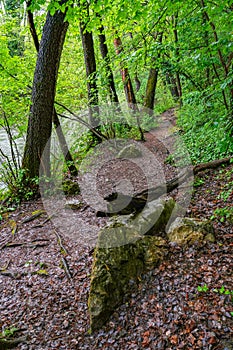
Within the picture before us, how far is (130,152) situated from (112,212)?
4670 mm

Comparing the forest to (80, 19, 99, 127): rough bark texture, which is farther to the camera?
(80, 19, 99, 127): rough bark texture

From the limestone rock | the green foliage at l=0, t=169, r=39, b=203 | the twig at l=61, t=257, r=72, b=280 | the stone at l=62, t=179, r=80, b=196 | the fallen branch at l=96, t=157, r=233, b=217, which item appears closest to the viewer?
the limestone rock

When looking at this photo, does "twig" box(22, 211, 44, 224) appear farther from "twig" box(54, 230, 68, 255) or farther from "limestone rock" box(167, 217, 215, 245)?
"limestone rock" box(167, 217, 215, 245)

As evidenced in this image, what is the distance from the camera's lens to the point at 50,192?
20.5 ft

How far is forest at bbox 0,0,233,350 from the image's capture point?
262 centimetres

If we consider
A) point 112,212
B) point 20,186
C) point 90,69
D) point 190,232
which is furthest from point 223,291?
point 90,69

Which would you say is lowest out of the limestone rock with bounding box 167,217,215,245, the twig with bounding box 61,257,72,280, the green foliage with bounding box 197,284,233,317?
the twig with bounding box 61,257,72,280

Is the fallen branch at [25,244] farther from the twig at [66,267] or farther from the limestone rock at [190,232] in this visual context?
the limestone rock at [190,232]

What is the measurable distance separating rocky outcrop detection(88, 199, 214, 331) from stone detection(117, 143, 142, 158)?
488cm

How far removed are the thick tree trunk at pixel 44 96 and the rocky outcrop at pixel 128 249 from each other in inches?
139

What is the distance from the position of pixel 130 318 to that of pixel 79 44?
11.2 meters

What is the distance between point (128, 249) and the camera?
307 cm

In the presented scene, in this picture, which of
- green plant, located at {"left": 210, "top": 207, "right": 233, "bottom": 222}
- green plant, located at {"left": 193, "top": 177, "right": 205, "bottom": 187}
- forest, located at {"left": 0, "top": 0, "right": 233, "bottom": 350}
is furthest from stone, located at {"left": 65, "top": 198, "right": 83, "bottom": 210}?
green plant, located at {"left": 210, "top": 207, "right": 233, "bottom": 222}

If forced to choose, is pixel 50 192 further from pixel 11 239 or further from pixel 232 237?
pixel 232 237
